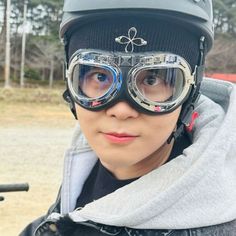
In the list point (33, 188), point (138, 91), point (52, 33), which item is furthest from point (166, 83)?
point (52, 33)

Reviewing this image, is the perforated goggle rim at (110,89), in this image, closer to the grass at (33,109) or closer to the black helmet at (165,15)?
the black helmet at (165,15)

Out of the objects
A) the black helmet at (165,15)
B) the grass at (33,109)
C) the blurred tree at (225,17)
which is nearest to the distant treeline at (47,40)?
the blurred tree at (225,17)

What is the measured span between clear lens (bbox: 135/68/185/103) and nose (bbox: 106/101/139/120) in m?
0.05

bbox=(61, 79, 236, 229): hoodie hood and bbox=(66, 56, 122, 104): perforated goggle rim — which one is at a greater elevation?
bbox=(66, 56, 122, 104): perforated goggle rim

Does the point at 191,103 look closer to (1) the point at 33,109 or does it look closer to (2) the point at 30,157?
(2) the point at 30,157

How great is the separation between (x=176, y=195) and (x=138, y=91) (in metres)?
0.25

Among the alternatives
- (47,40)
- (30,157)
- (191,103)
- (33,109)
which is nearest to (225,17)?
(47,40)

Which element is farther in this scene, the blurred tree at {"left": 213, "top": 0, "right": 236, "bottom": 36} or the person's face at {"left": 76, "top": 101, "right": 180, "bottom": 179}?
the blurred tree at {"left": 213, "top": 0, "right": 236, "bottom": 36}

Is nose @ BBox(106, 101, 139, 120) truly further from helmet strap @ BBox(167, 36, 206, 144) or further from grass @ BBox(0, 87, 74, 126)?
grass @ BBox(0, 87, 74, 126)

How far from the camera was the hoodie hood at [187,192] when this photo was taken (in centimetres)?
124

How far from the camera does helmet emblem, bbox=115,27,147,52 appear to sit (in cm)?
129

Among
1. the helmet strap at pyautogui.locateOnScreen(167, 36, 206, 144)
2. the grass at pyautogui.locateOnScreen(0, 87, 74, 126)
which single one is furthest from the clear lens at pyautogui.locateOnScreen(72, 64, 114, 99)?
the grass at pyautogui.locateOnScreen(0, 87, 74, 126)

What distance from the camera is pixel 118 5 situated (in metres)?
1.27

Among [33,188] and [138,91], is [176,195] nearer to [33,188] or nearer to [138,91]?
[138,91]
